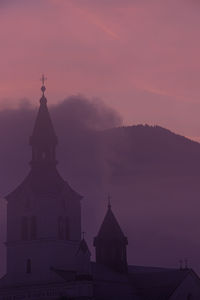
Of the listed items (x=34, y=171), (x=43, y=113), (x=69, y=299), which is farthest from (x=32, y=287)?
(x=43, y=113)

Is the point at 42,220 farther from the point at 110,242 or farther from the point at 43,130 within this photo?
the point at 110,242

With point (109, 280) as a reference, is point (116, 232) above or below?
above

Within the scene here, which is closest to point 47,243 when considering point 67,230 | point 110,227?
point 67,230

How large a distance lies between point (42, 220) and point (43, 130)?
8.47 m

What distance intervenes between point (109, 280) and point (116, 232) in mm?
9269

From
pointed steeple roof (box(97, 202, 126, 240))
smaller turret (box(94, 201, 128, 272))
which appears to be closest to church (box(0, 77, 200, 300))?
smaller turret (box(94, 201, 128, 272))

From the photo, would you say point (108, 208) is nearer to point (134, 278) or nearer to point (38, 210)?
point (134, 278)

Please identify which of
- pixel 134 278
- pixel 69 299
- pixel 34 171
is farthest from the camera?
pixel 134 278

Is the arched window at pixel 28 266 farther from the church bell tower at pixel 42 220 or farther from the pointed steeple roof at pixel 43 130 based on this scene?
the pointed steeple roof at pixel 43 130

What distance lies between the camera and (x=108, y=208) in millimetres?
86375

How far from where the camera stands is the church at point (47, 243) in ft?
236

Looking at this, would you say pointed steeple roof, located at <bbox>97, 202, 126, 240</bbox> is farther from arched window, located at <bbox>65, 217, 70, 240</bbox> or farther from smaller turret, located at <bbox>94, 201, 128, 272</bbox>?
arched window, located at <bbox>65, 217, 70, 240</bbox>

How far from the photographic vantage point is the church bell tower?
7312 centimetres

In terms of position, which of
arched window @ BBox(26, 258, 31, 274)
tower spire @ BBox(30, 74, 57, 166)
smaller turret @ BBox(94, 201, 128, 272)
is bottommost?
arched window @ BBox(26, 258, 31, 274)
